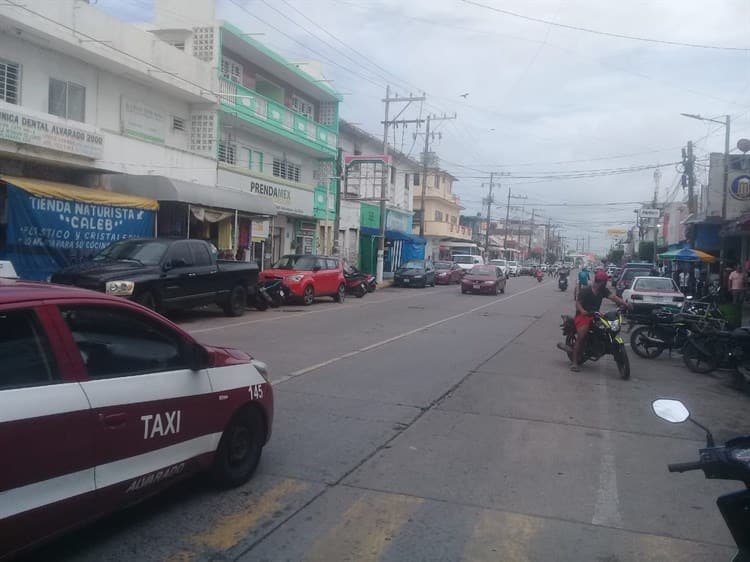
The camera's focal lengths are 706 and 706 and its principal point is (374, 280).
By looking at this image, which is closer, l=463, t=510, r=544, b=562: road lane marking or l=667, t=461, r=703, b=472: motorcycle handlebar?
l=667, t=461, r=703, b=472: motorcycle handlebar

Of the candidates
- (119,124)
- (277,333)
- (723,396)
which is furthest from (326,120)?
(723,396)

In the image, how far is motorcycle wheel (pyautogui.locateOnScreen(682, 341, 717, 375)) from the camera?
1209 centimetres

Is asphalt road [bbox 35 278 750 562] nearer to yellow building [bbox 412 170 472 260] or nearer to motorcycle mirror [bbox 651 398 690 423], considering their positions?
motorcycle mirror [bbox 651 398 690 423]

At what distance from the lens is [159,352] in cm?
474

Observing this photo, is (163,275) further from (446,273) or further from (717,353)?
(446,273)

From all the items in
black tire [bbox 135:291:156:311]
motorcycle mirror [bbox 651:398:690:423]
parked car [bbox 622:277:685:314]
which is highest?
motorcycle mirror [bbox 651:398:690:423]

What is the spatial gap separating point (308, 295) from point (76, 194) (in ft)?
27.2

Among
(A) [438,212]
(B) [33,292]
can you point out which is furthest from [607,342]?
(A) [438,212]

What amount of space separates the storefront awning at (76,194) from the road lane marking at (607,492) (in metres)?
13.8

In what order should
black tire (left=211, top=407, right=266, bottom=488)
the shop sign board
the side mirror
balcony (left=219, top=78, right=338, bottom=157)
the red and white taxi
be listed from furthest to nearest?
balcony (left=219, top=78, right=338, bottom=157)
the shop sign board
black tire (left=211, top=407, right=266, bottom=488)
the side mirror
the red and white taxi

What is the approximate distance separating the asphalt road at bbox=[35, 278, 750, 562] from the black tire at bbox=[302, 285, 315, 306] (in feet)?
35.7

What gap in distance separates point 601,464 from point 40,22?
16.9 meters

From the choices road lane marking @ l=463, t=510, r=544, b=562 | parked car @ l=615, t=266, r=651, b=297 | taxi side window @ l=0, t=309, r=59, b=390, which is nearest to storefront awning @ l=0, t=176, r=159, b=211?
taxi side window @ l=0, t=309, r=59, b=390

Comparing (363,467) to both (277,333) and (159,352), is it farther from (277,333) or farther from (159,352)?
(277,333)
